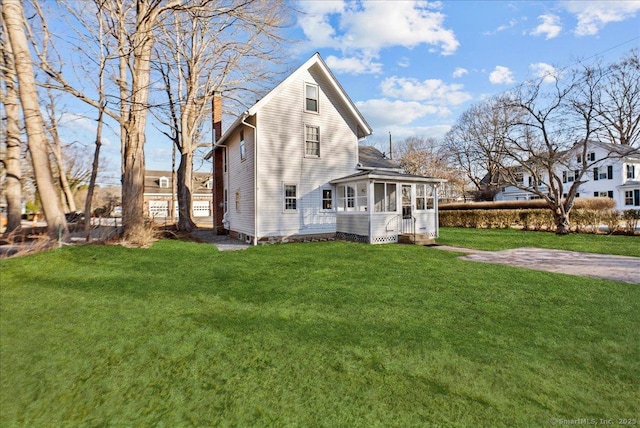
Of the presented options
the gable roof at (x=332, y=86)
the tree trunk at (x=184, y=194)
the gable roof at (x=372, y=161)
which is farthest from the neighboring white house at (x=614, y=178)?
the tree trunk at (x=184, y=194)

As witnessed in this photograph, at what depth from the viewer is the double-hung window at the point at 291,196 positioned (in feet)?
46.1

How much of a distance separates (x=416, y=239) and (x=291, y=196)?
18.6 ft

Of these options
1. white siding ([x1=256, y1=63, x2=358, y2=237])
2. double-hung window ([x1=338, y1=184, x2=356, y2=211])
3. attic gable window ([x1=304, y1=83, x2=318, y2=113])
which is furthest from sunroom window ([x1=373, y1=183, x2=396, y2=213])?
attic gable window ([x1=304, y1=83, x2=318, y2=113])

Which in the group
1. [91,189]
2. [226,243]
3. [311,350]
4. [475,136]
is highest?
[475,136]

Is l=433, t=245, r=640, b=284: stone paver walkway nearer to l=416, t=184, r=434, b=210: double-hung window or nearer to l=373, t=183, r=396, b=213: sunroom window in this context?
l=416, t=184, r=434, b=210: double-hung window

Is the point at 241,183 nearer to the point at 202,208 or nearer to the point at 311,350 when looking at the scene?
the point at 311,350

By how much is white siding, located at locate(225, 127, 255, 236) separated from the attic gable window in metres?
2.95

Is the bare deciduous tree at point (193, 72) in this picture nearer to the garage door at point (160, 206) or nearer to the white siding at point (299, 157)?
the white siding at point (299, 157)

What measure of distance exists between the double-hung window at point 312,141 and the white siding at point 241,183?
2.49m

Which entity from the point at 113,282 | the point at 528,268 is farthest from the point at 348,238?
the point at 113,282

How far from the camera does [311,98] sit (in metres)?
14.8

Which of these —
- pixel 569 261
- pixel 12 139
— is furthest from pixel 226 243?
pixel 569 261

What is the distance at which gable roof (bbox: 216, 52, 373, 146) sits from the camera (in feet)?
43.0

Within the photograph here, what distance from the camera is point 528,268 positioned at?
316 inches
